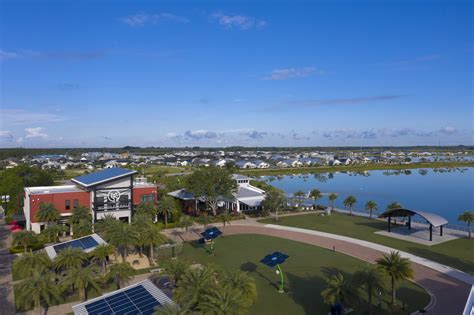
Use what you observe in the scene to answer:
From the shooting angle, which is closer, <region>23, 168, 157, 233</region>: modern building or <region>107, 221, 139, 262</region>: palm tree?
<region>107, 221, 139, 262</region>: palm tree

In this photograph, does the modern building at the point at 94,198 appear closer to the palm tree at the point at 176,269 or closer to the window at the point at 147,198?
the window at the point at 147,198

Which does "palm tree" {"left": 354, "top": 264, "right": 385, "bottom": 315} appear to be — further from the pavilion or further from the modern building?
the modern building

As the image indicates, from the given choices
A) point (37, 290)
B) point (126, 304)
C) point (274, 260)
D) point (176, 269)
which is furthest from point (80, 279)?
point (274, 260)

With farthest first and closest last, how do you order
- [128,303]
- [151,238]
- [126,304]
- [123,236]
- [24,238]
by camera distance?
[24,238] < [151,238] < [123,236] < [128,303] < [126,304]

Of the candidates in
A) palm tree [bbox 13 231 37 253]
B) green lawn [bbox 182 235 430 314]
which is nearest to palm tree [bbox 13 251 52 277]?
palm tree [bbox 13 231 37 253]

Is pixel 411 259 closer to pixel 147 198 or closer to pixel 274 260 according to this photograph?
pixel 274 260

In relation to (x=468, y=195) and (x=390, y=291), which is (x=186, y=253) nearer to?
(x=390, y=291)

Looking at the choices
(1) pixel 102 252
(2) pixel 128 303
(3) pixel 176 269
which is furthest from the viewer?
(1) pixel 102 252

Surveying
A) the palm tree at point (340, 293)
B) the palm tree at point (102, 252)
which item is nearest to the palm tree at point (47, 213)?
the palm tree at point (102, 252)
